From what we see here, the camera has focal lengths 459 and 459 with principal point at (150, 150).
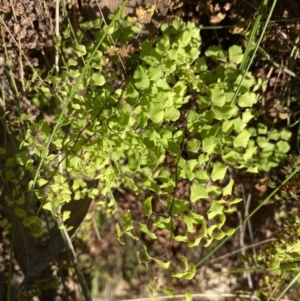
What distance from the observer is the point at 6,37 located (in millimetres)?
1305

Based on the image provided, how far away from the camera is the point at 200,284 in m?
2.02

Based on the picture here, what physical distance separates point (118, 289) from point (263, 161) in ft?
2.83

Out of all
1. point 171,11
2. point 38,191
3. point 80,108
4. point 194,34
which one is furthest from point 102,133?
point 171,11

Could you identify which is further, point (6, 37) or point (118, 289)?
point (118, 289)

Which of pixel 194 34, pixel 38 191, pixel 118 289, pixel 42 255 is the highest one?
pixel 194 34

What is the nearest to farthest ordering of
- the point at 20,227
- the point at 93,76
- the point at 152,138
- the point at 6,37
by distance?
the point at 152,138 → the point at 93,76 → the point at 6,37 → the point at 20,227

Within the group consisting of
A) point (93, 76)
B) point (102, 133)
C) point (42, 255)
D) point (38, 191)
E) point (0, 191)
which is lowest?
point (42, 255)

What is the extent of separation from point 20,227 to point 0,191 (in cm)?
15

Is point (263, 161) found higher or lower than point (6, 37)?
lower

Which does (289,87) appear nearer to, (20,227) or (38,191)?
(38,191)

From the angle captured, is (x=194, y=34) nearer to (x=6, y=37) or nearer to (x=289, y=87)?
(x=289, y=87)

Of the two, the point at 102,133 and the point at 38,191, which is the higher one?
the point at 102,133

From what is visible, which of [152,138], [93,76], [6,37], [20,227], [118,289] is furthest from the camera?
[118,289]

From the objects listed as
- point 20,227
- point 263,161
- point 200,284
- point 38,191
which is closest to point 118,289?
point 200,284
